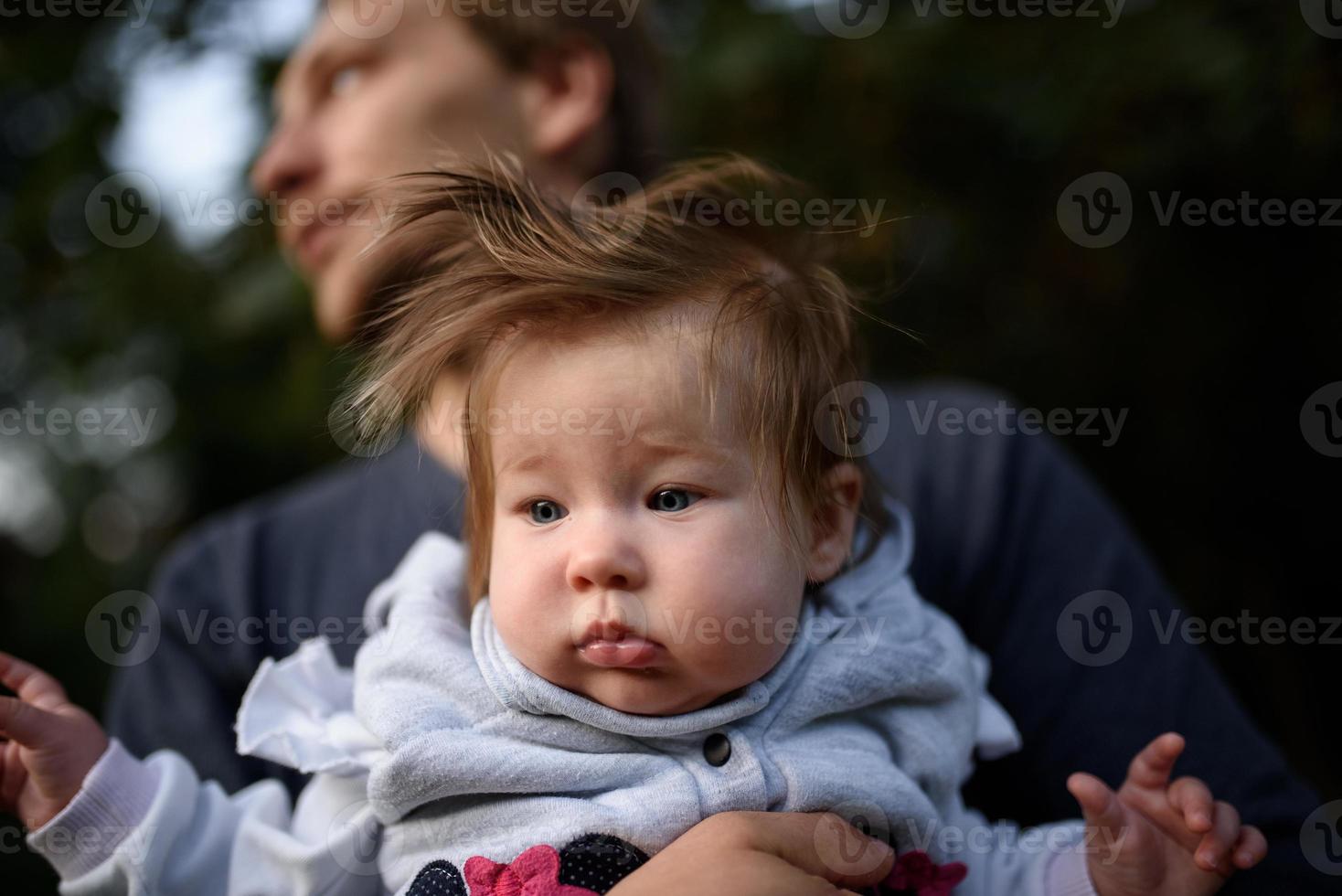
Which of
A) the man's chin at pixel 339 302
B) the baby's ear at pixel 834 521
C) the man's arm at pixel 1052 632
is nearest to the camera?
the baby's ear at pixel 834 521

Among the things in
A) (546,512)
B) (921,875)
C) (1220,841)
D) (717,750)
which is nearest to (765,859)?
(717,750)

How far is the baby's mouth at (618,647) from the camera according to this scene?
1.24 m

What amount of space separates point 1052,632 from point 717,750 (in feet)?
2.74

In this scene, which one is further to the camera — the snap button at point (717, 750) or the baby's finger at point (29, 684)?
the baby's finger at point (29, 684)

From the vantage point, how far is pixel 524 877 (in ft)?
4.09

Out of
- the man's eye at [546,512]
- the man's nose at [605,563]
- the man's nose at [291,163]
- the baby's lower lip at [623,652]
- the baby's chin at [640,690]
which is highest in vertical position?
the man's nose at [291,163]

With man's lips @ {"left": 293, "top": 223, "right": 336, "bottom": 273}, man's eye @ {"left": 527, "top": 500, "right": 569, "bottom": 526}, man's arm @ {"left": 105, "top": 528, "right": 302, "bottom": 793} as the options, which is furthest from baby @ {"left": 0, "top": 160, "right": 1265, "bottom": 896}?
man's lips @ {"left": 293, "top": 223, "right": 336, "bottom": 273}

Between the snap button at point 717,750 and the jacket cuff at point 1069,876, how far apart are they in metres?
0.51

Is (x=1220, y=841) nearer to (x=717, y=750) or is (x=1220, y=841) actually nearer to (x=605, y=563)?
(x=717, y=750)

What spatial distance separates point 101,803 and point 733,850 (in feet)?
2.82

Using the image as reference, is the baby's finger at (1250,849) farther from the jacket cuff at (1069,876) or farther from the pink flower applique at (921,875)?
the pink flower applique at (921,875)

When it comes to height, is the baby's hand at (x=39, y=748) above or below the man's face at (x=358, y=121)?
below

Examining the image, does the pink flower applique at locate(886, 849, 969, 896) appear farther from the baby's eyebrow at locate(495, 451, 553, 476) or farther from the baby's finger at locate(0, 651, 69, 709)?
the baby's finger at locate(0, 651, 69, 709)

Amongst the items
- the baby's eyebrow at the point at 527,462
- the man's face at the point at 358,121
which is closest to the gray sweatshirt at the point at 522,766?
the baby's eyebrow at the point at 527,462
